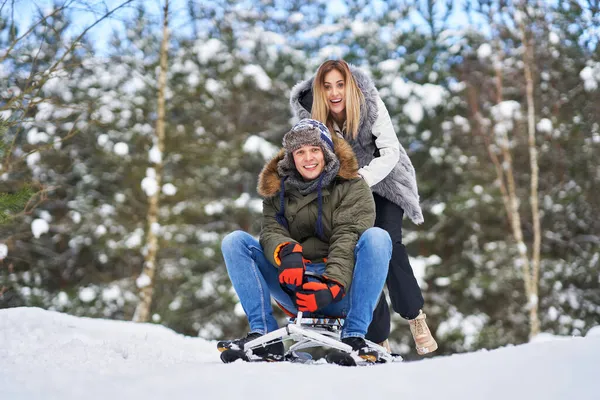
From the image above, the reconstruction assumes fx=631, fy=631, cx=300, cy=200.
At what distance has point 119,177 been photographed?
35.3ft

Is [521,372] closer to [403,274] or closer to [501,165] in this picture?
[403,274]

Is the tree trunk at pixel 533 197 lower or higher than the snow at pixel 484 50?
lower

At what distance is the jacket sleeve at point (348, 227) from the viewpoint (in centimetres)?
258

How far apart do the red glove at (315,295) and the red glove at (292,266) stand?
4 cm

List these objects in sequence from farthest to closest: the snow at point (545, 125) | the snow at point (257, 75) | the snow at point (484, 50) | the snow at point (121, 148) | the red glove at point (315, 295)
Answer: the snow at point (484, 50), the snow at point (545, 125), the snow at point (257, 75), the snow at point (121, 148), the red glove at point (315, 295)

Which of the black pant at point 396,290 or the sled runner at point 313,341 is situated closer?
the sled runner at point 313,341

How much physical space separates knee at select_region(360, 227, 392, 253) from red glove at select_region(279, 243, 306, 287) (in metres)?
0.29

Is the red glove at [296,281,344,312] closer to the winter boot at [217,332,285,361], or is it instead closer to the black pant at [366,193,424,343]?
the winter boot at [217,332,285,361]

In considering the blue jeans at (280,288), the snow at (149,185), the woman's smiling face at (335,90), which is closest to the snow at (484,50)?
the snow at (149,185)

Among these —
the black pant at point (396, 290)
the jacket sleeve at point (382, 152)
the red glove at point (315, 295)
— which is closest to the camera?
the red glove at point (315, 295)

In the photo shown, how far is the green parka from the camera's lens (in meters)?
2.72

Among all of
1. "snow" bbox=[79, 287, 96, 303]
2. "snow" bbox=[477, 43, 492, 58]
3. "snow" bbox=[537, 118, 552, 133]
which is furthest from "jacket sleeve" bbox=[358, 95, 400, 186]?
"snow" bbox=[477, 43, 492, 58]

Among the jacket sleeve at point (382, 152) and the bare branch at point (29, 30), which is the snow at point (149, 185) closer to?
the bare branch at point (29, 30)

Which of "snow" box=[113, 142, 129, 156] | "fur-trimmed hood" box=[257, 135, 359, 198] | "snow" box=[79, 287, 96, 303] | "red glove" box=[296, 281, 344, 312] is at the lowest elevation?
"snow" box=[79, 287, 96, 303]
